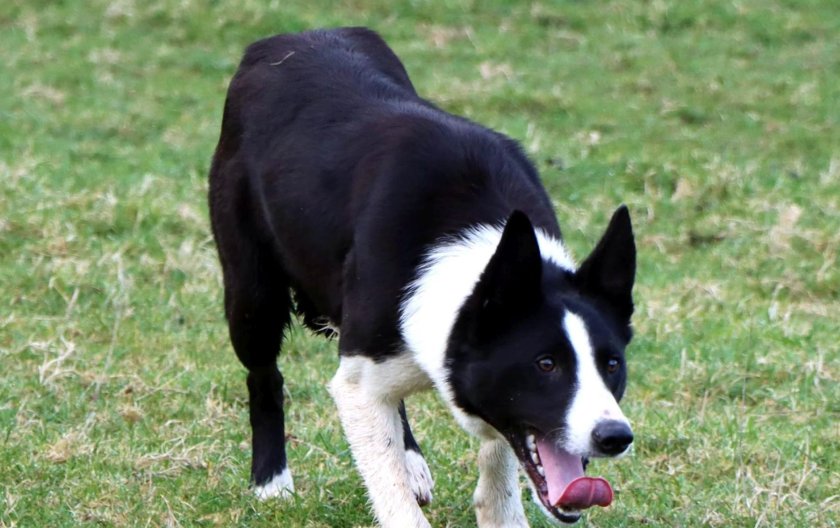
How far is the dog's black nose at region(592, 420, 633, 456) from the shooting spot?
378 cm

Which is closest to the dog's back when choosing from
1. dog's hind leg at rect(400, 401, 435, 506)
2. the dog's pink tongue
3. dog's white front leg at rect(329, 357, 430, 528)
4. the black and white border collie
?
the black and white border collie

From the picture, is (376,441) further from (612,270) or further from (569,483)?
(612,270)

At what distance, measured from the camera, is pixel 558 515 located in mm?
4000

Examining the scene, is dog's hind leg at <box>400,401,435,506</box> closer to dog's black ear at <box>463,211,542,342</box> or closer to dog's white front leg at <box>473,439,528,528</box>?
dog's white front leg at <box>473,439,528,528</box>

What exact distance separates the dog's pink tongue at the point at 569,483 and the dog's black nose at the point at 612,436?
0.18 m

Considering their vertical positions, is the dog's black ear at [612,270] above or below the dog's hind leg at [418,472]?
above

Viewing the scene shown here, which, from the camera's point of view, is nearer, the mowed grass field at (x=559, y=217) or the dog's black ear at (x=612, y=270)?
the dog's black ear at (x=612, y=270)

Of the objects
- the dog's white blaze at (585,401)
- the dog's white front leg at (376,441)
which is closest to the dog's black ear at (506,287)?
the dog's white blaze at (585,401)

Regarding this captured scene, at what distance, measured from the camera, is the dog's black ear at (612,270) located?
421cm

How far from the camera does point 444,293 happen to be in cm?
425

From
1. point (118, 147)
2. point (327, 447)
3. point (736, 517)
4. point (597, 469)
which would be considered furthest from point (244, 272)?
point (118, 147)

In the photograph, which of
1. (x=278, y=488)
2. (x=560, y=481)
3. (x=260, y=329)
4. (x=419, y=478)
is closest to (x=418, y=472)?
(x=419, y=478)

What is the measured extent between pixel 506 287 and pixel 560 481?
0.54 metres

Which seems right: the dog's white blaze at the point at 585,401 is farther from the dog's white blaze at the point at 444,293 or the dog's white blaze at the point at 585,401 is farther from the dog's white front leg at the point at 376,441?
the dog's white front leg at the point at 376,441
